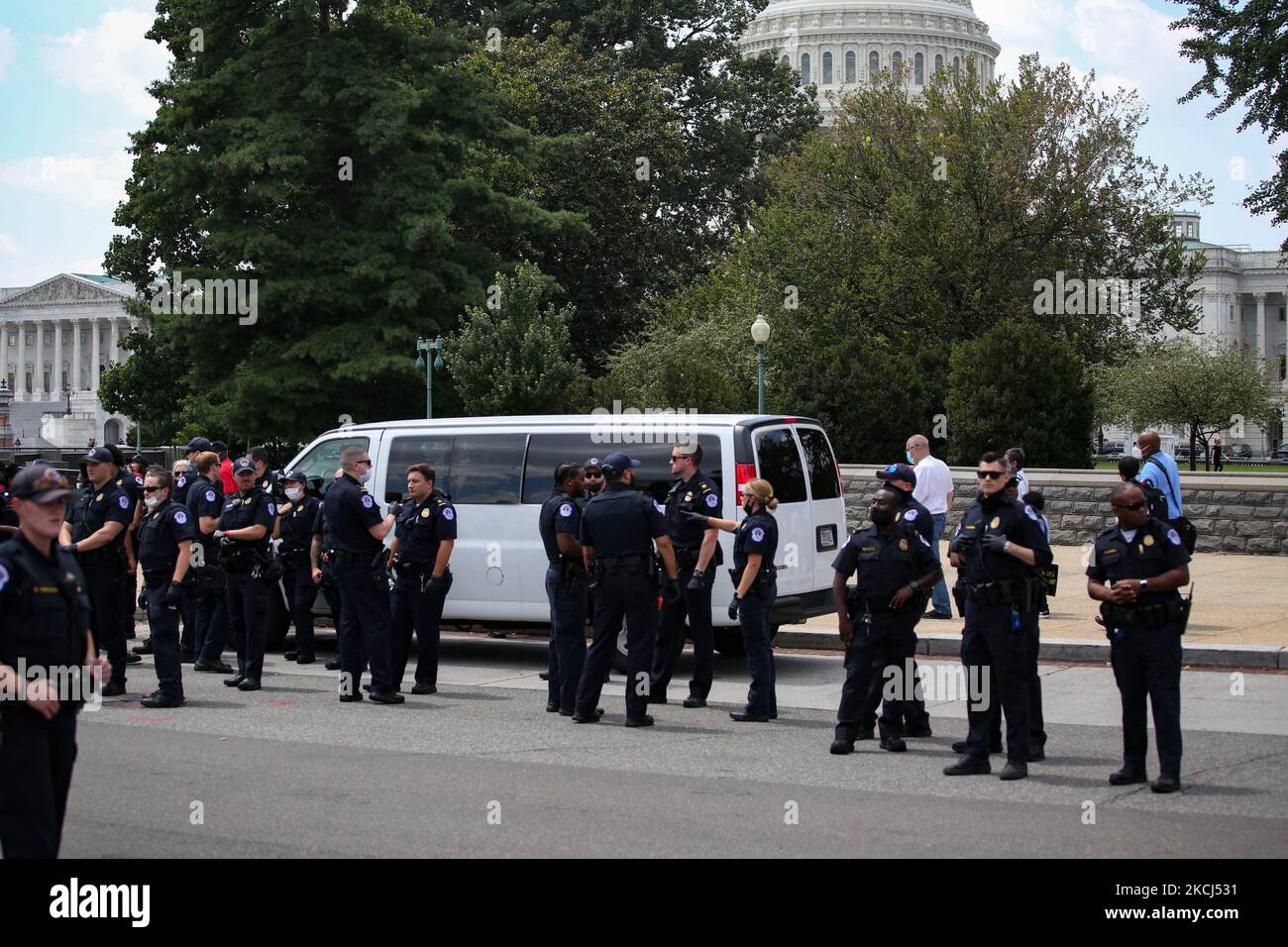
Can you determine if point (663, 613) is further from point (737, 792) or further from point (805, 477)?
point (737, 792)

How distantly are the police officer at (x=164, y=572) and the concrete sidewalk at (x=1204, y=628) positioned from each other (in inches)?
241

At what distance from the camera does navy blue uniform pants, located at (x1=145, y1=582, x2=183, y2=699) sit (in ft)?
38.6

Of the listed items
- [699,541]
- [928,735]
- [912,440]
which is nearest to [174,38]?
[912,440]

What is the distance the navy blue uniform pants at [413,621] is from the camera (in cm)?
1249

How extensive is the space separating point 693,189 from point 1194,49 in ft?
119

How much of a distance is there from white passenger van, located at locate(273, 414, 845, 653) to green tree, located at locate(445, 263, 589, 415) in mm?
17415

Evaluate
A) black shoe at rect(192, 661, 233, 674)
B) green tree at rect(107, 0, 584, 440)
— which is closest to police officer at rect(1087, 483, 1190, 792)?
black shoe at rect(192, 661, 233, 674)

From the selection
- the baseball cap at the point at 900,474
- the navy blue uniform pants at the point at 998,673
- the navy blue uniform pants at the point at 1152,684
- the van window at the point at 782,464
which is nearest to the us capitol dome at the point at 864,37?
the van window at the point at 782,464

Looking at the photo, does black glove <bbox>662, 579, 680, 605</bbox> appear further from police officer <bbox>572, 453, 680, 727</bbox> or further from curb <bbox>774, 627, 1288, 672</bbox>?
curb <bbox>774, 627, 1288, 672</bbox>

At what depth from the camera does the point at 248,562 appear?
13031 mm

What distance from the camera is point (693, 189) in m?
58.1

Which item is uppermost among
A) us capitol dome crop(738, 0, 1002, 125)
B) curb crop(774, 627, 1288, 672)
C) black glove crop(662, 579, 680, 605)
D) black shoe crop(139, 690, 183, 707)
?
us capitol dome crop(738, 0, 1002, 125)

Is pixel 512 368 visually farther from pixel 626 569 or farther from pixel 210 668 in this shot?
pixel 626 569

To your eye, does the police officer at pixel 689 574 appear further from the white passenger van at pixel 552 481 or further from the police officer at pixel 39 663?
the police officer at pixel 39 663
